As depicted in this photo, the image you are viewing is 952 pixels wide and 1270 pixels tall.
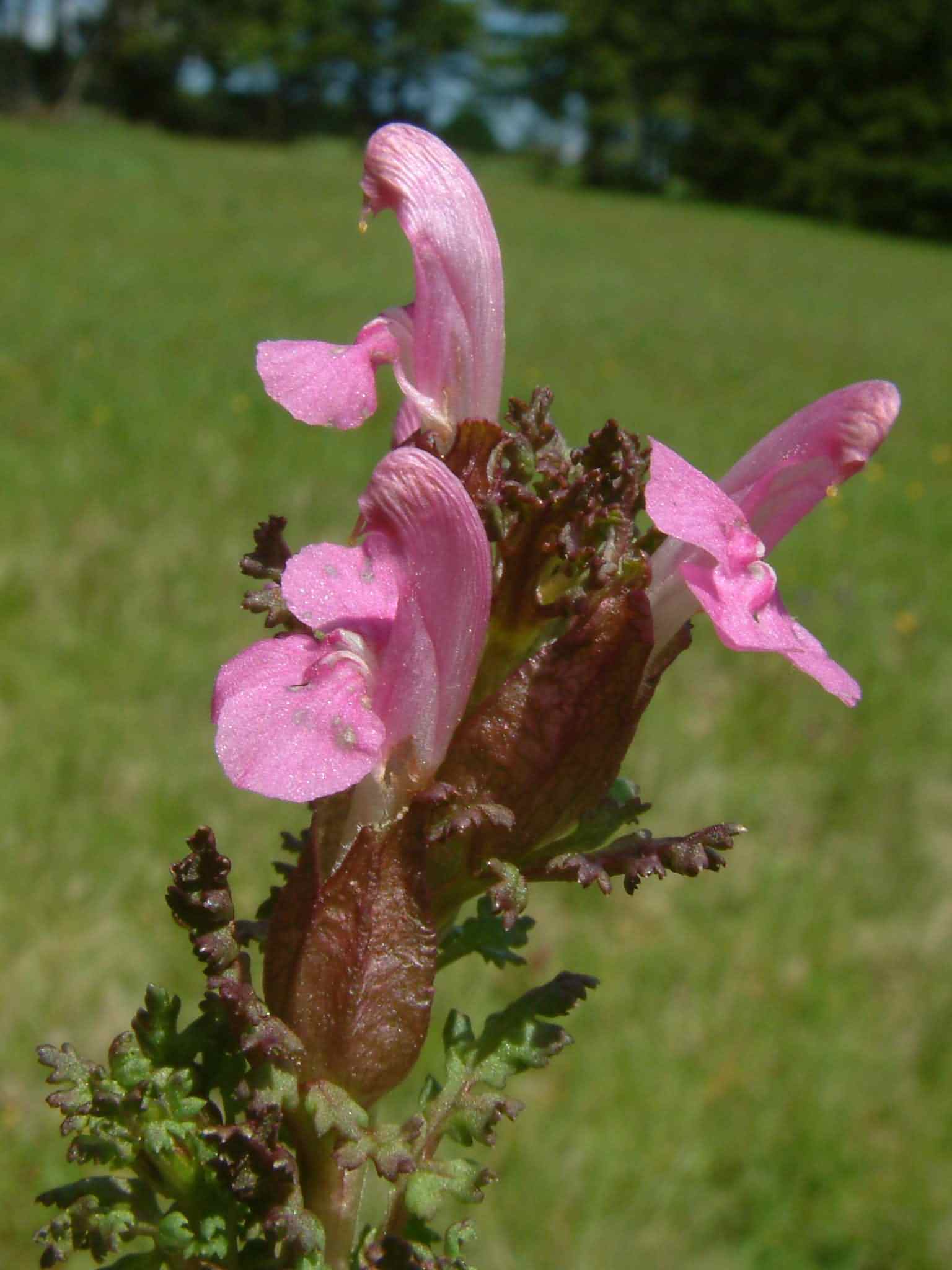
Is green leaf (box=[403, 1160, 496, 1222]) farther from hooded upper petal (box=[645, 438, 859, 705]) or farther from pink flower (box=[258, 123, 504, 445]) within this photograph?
pink flower (box=[258, 123, 504, 445])

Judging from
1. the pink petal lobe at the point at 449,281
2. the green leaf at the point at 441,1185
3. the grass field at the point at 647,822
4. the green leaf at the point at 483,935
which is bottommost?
the grass field at the point at 647,822

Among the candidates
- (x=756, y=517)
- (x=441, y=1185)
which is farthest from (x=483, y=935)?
(x=756, y=517)

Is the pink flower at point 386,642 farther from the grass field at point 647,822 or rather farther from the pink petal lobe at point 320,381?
the grass field at point 647,822

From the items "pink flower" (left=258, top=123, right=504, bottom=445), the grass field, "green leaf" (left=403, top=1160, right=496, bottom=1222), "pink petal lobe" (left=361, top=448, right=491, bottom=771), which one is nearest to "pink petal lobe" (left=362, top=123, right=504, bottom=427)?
"pink flower" (left=258, top=123, right=504, bottom=445)

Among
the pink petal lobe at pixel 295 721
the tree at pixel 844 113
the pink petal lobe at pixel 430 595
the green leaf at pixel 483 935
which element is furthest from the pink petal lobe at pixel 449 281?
the tree at pixel 844 113

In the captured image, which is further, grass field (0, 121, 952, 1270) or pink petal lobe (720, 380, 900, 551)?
grass field (0, 121, 952, 1270)

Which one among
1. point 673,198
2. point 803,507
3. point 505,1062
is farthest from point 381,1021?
point 673,198
